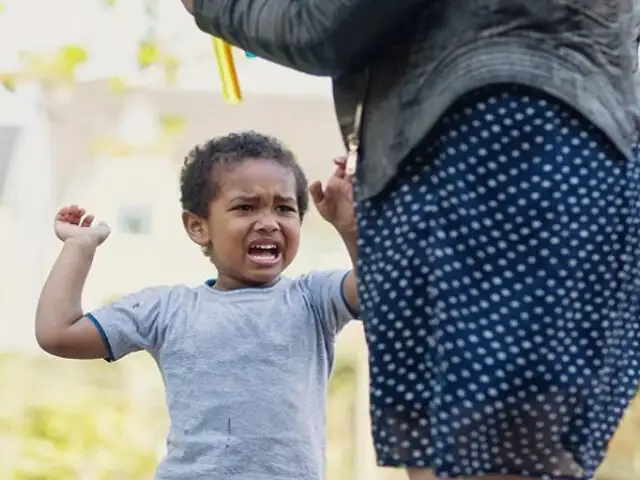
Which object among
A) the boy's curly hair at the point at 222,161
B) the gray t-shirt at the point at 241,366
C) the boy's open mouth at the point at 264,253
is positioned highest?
the boy's curly hair at the point at 222,161

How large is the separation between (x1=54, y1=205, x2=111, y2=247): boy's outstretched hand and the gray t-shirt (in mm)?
87

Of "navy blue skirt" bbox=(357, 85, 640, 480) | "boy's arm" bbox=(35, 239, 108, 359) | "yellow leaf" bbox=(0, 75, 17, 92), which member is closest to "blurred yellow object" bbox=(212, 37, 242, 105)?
"boy's arm" bbox=(35, 239, 108, 359)

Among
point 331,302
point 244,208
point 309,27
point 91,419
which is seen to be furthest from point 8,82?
point 309,27

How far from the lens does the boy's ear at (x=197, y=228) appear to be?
135 centimetres

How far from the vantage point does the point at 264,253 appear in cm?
131

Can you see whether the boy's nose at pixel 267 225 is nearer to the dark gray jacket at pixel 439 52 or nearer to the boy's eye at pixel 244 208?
the boy's eye at pixel 244 208

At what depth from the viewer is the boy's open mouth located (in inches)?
51.3

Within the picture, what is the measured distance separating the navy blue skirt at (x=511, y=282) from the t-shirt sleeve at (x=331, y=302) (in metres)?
0.30

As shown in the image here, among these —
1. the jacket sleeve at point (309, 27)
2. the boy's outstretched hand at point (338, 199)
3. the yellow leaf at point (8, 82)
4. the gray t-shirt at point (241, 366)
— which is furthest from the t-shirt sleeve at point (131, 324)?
the yellow leaf at point (8, 82)

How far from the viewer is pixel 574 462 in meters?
0.96

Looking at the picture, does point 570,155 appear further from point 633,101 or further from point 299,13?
point 299,13

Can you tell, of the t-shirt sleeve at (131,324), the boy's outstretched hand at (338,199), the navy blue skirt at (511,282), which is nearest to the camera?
the navy blue skirt at (511,282)

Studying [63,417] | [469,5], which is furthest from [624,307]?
[63,417]

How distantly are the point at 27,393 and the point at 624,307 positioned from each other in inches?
56.0
